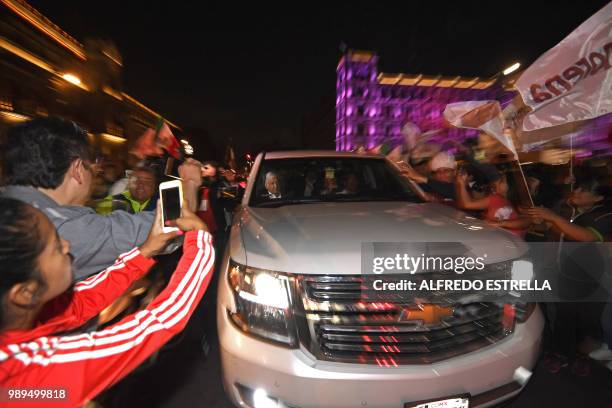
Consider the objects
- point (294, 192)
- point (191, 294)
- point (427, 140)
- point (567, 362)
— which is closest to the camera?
point (191, 294)

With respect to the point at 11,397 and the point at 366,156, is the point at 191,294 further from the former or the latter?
the point at 366,156

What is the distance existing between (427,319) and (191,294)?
121 cm

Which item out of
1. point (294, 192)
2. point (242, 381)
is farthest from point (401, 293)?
point (294, 192)

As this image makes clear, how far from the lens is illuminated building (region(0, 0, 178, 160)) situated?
656 inches

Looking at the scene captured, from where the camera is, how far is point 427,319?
5.98 feet

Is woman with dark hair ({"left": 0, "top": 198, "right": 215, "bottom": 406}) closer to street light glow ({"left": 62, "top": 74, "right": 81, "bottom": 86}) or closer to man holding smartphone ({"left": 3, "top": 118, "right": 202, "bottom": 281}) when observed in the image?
man holding smartphone ({"left": 3, "top": 118, "right": 202, "bottom": 281})

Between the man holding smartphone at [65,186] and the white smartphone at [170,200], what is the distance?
211mm

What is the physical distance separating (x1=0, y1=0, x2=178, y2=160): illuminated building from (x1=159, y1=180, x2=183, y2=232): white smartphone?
25.2ft

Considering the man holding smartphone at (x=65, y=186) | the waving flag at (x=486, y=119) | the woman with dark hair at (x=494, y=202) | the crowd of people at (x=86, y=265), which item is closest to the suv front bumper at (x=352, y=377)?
the crowd of people at (x=86, y=265)

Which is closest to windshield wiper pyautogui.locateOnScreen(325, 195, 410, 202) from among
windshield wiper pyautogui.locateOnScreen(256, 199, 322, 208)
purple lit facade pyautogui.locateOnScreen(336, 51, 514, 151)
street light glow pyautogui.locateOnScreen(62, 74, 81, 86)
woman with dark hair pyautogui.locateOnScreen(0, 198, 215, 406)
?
windshield wiper pyautogui.locateOnScreen(256, 199, 322, 208)

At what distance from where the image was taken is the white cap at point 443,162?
15.3 ft

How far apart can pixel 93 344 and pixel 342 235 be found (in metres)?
1.36

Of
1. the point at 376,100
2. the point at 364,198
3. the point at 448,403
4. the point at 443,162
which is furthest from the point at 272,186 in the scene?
the point at 376,100

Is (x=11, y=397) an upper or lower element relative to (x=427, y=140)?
lower
